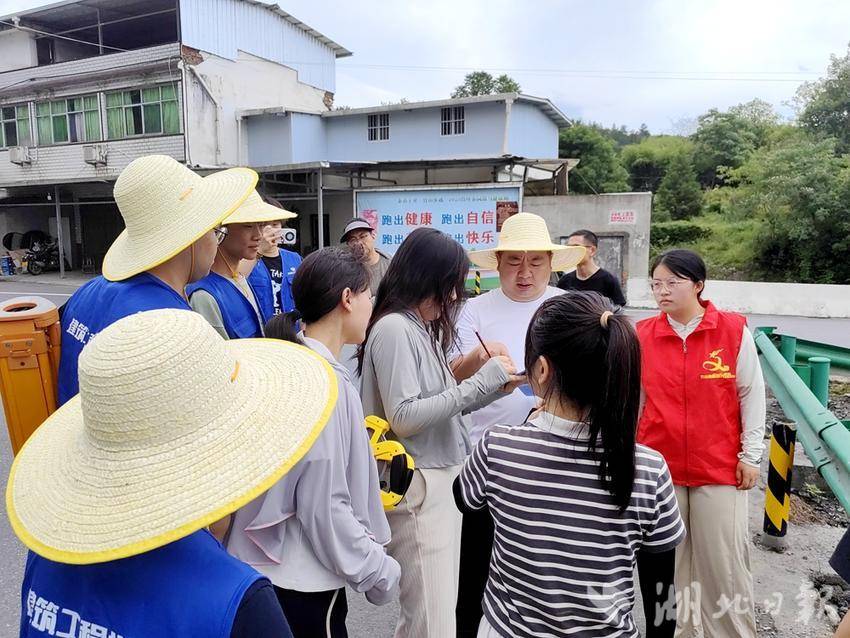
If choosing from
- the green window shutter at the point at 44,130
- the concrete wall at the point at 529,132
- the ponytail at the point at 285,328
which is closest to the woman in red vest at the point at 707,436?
the ponytail at the point at 285,328

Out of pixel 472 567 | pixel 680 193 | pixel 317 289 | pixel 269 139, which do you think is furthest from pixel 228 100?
pixel 680 193

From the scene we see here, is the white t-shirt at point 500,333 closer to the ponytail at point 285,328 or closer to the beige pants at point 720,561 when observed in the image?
the beige pants at point 720,561

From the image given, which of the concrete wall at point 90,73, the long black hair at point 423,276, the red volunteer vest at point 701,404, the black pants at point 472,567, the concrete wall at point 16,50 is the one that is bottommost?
the black pants at point 472,567

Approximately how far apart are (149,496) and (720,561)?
2.26 meters

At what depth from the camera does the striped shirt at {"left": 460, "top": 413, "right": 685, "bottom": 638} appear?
138cm

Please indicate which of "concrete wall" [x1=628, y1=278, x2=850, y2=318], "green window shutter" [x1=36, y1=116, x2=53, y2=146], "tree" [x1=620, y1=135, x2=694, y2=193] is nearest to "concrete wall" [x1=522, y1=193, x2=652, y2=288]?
"concrete wall" [x1=628, y1=278, x2=850, y2=318]

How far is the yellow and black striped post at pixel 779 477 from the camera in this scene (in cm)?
294

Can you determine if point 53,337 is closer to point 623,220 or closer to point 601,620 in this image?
point 601,620

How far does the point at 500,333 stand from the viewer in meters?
2.66

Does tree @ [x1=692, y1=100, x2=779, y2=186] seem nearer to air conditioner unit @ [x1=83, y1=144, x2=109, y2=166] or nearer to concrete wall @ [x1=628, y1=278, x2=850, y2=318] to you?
concrete wall @ [x1=628, y1=278, x2=850, y2=318]

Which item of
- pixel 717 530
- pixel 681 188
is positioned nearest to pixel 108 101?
pixel 717 530

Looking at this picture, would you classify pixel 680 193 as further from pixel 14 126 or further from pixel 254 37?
pixel 14 126

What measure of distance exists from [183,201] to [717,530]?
233cm

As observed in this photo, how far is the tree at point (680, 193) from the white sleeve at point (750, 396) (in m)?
26.4
